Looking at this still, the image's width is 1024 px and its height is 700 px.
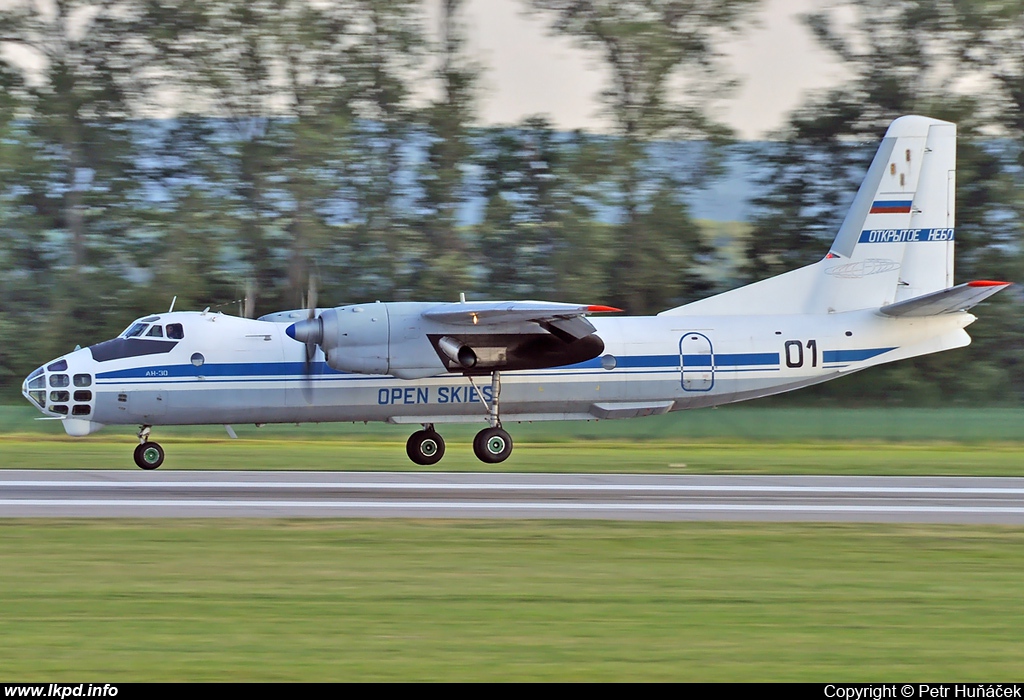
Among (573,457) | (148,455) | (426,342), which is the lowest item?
(573,457)

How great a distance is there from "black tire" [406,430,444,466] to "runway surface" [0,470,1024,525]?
149 centimetres

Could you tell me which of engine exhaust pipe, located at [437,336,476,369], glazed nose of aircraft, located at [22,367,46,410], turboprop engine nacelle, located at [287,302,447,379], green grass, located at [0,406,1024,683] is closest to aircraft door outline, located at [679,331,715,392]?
engine exhaust pipe, located at [437,336,476,369]

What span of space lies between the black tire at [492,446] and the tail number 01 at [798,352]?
576cm

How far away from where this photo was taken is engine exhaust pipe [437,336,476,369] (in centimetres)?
1981

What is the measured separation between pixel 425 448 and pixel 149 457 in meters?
5.15

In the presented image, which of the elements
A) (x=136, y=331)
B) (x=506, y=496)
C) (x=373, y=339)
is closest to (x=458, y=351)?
(x=373, y=339)

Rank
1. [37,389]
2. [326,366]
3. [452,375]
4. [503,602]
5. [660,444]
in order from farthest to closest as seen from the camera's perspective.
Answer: [660,444], [452,375], [326,366], [37,389], [503,602]

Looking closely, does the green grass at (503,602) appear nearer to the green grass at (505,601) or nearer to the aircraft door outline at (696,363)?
the green grass at (505,601)

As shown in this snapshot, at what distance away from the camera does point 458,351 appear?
19.9m

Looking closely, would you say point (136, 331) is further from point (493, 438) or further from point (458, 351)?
point (493, 438)

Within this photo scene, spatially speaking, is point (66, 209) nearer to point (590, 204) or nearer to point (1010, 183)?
point (590, 204)

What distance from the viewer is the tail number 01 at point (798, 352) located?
21.5 metres

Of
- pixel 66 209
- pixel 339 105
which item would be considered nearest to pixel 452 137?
pixel 339 105

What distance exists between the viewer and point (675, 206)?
A: 114ft
